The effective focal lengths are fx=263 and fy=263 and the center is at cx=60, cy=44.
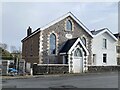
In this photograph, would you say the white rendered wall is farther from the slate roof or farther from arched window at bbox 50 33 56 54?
arched window at bbox 50 33 56 54

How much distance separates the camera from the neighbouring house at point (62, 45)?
34.6m

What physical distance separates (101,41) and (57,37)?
8539 mm

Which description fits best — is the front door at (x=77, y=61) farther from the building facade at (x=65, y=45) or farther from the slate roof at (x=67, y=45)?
the slate roof at (x=67, y=45)

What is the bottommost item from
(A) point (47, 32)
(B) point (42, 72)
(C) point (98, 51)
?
(B) point (42, 72)

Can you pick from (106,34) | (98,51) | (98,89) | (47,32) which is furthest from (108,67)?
(98,89)

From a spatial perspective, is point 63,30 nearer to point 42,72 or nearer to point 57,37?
point 57,37

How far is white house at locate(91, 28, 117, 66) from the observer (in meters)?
40.5

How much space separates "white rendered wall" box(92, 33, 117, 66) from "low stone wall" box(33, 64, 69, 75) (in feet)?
27.7

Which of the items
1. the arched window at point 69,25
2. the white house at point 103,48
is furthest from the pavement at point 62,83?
the white house at point 103,48

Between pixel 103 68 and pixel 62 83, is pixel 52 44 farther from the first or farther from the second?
pixel 62 83

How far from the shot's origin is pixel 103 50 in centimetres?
4122

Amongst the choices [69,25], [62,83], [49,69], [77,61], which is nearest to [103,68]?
[77,61]

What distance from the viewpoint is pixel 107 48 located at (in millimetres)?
41750

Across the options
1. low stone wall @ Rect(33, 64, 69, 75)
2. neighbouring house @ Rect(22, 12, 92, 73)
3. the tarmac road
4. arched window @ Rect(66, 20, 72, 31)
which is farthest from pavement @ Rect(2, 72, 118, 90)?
arched window @ Rect(66, 20, 72, 31)
